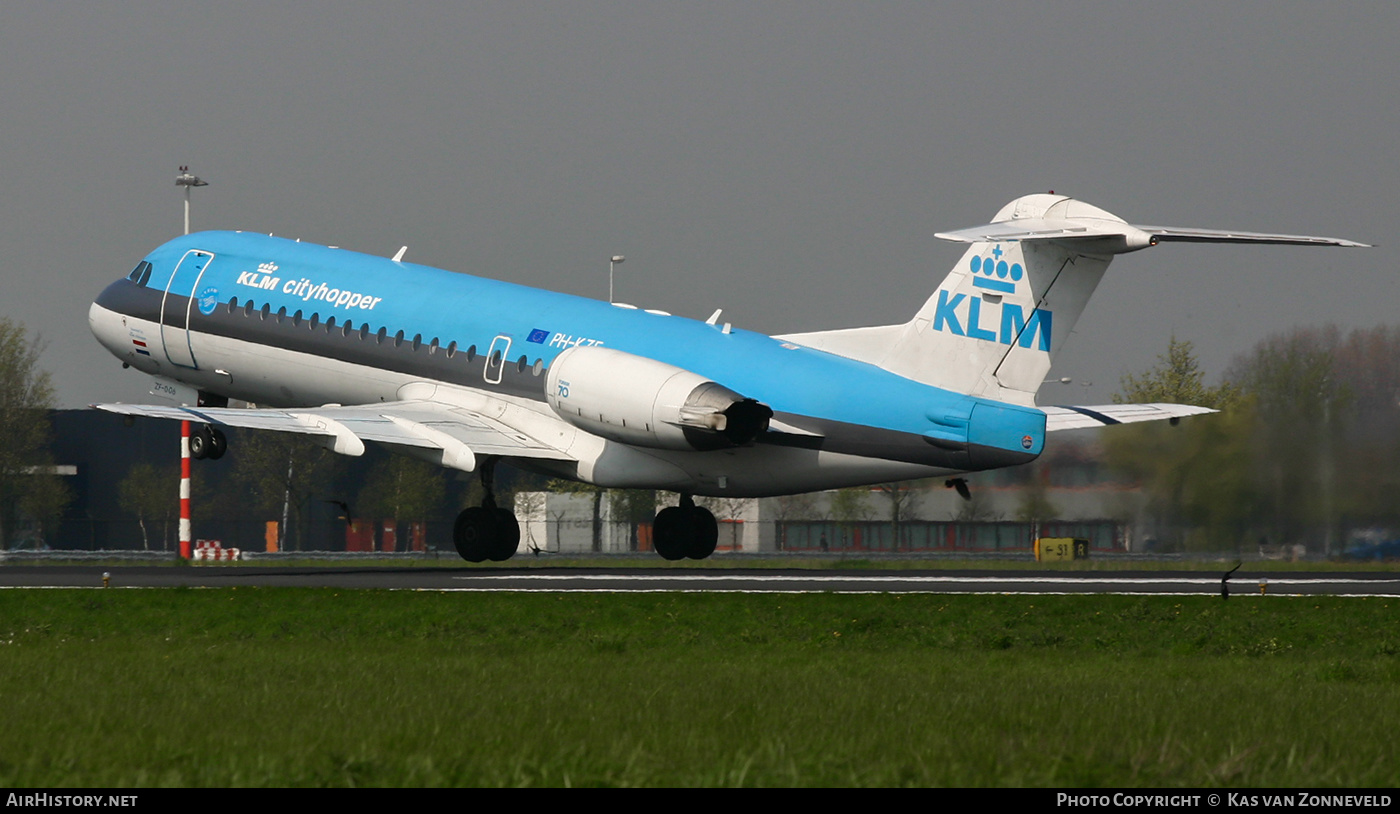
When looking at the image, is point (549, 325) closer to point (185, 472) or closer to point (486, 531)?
point (486, 531)

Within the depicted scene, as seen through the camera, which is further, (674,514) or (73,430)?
(73,430)

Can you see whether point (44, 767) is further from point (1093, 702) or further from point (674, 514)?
point (674, 514)

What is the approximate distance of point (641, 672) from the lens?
50.6 ft

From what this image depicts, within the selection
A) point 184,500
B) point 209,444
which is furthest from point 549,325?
point 184,500

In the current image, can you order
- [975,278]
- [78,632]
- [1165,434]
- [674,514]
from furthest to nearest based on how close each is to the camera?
[674,514], [1165,434], [975,278], [78,632]

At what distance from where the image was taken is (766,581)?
27953 mm

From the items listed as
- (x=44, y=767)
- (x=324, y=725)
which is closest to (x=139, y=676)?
(x=324, y=725)

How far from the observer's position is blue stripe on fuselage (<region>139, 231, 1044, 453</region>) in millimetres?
29422

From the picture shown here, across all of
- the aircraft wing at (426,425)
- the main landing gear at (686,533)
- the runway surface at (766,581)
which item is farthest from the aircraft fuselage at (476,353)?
the main landing gear at (686,533)

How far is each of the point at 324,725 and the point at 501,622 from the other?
9531 mm

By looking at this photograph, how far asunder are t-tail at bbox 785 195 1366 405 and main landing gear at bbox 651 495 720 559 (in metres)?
7.54

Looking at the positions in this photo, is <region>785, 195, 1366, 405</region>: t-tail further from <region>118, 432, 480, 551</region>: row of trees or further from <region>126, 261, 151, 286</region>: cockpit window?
<region>118, 432, 480, 551</region>: row of trees

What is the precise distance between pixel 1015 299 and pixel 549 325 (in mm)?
9653

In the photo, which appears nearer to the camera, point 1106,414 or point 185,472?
point 1106,414
